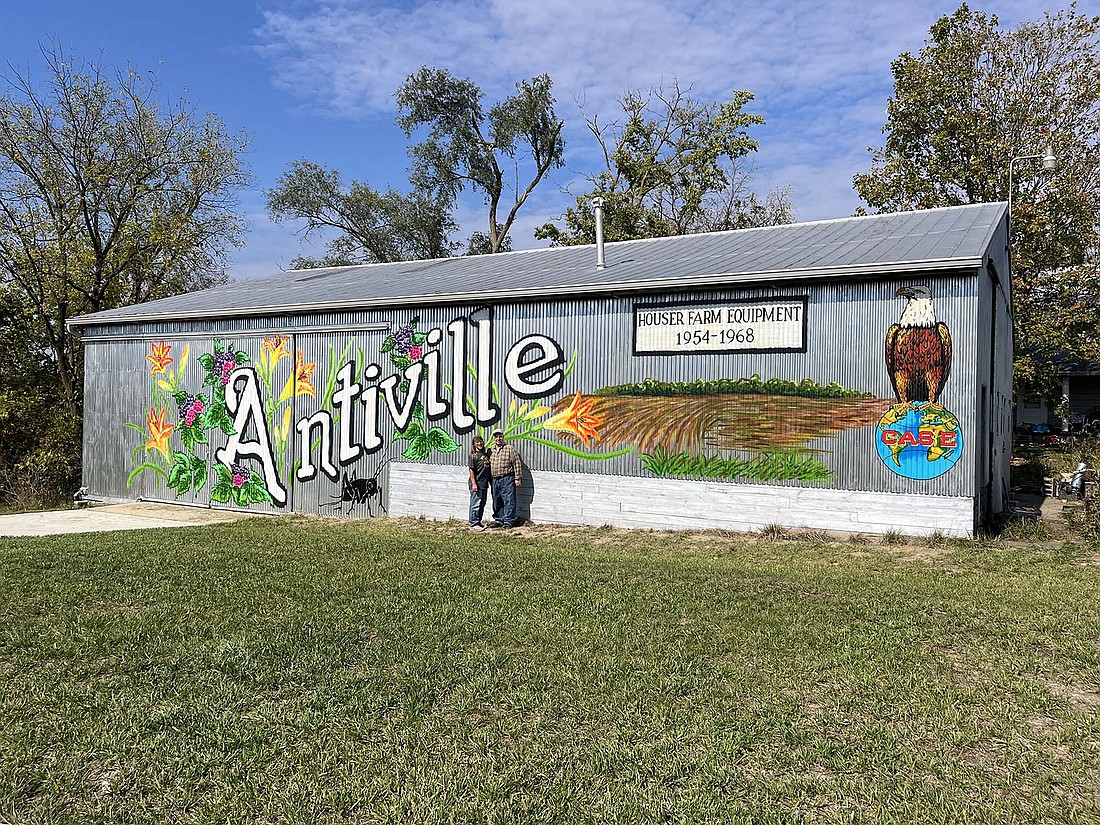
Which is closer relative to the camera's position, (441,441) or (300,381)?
(441,441)

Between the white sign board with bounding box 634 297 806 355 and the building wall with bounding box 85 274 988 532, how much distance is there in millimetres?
35

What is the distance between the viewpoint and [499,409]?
15148 millimetres

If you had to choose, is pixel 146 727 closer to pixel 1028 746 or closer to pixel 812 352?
pixel 1028 746

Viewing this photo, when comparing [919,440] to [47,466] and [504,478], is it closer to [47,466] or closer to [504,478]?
[504,478]

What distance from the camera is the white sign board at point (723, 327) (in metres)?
12.7

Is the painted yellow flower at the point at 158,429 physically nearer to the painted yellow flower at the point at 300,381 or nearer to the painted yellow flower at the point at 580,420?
the painted yellow flower at the point at 300,381

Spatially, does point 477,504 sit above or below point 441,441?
below

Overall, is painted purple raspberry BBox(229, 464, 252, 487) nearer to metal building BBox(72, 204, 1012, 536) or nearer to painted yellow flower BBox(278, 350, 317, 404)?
metal building BBox(72, 204, 1012, 536)

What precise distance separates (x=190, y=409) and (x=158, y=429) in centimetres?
122

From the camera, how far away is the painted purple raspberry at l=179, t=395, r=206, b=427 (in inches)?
728

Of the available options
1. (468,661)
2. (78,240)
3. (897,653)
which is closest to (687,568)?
(897,653)

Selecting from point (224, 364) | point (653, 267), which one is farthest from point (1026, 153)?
point (224, 364)

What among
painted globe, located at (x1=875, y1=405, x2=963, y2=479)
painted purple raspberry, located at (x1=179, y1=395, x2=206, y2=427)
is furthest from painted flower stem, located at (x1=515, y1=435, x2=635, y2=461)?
painted purple raspberry, located at (x1=179, y1=395, x2=206, y2=427)

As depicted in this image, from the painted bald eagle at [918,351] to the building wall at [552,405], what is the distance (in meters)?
0.13
